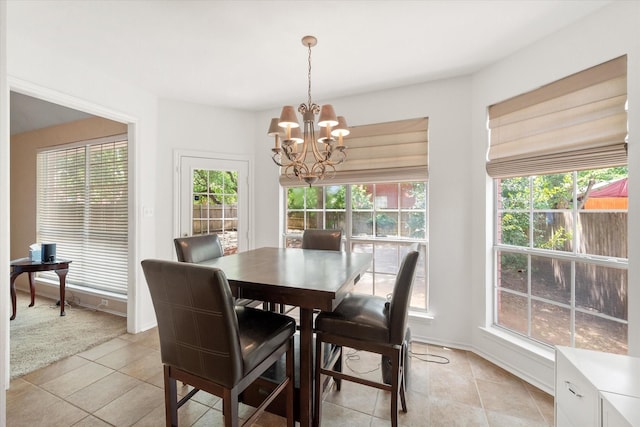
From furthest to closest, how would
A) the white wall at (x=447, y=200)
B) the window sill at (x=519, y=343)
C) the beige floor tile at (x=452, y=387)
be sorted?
the white wall at (x=447, y=200), the window sill at (x=519, y=343), the beige floor tile at (x=452, y=387)

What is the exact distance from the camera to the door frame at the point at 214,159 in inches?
132

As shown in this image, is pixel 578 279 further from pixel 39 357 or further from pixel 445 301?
pixel 39 357

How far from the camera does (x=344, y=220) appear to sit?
10.7 feet

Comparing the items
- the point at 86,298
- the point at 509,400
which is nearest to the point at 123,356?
the point at 86,298

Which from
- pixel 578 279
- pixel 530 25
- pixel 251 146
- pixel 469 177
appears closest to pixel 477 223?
pixel 469 177

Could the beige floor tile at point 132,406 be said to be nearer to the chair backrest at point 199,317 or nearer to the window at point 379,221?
the chair backrest at point 199,317

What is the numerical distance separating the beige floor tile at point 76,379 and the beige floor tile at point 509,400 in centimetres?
293

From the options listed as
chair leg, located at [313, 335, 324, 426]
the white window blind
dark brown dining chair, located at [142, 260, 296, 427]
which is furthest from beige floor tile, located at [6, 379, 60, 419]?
chair leg, located at [313, 335, 324, 426]

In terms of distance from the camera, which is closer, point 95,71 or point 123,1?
point 123,1

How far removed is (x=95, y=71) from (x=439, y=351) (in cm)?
419

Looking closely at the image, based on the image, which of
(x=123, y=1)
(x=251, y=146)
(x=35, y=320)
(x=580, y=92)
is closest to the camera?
(x=123, y=1)

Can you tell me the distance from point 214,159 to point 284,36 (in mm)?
1944

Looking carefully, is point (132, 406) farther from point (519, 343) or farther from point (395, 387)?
point (519, 343)

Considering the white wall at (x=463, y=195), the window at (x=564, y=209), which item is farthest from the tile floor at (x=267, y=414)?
the window at (x=564, y=209)
